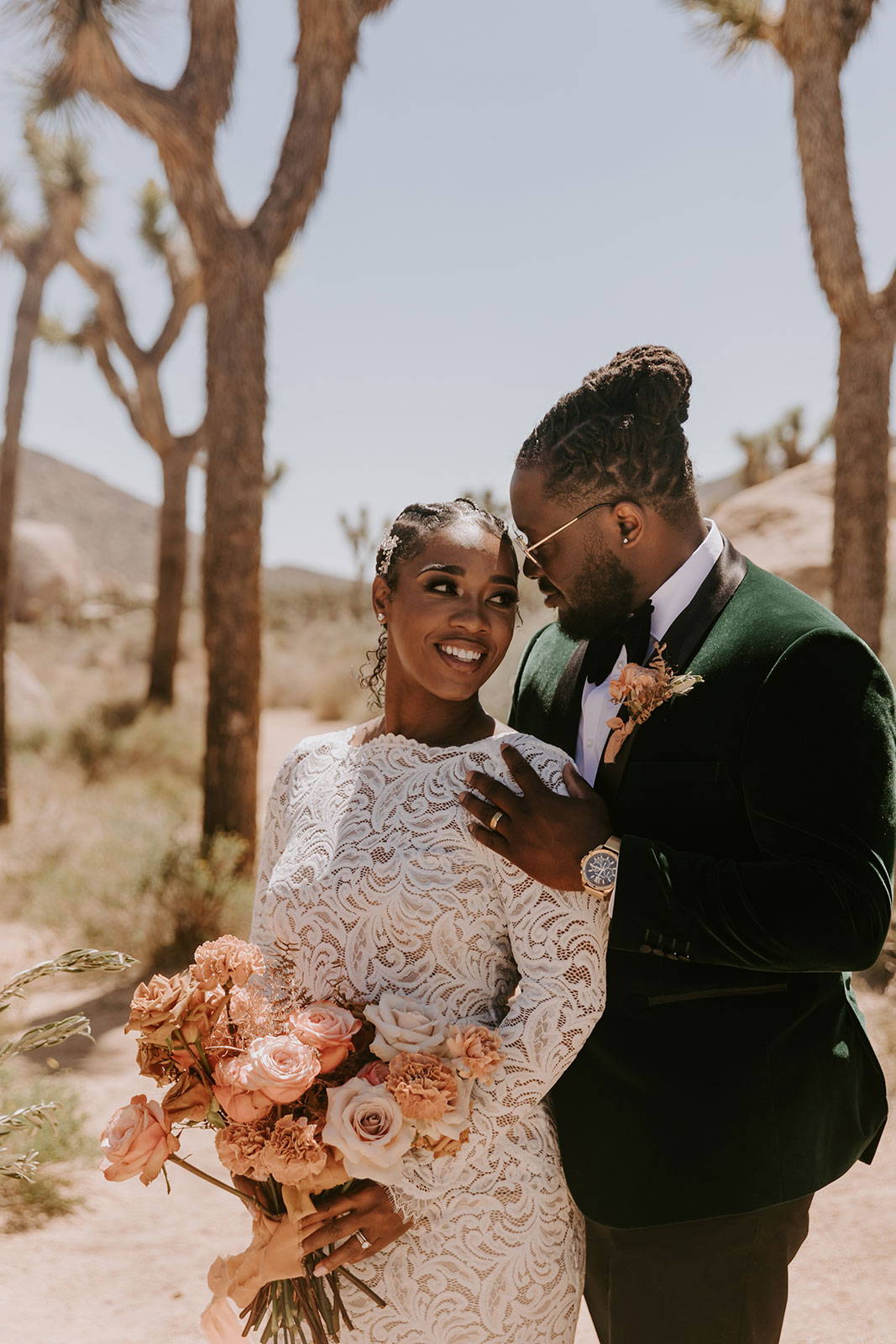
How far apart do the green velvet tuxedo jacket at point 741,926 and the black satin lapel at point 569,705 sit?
0.29 meters

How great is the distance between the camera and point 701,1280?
2088 mm

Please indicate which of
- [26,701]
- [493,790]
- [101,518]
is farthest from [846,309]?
[101,518]

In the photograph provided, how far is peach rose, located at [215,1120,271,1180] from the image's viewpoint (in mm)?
1841

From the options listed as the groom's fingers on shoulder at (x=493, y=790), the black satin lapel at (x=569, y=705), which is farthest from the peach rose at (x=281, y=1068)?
the black satin lapel at (x=569, y=705)

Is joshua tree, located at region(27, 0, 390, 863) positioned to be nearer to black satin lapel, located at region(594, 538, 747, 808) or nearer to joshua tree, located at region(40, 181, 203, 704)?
black satin lapel, located at region(594, 538, 747, 808)

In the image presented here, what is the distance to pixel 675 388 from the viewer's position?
2.36 meters

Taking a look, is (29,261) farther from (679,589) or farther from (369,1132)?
(369,1132)

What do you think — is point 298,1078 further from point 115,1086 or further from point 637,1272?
point 115,1086

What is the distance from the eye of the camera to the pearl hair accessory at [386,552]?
2458 mm

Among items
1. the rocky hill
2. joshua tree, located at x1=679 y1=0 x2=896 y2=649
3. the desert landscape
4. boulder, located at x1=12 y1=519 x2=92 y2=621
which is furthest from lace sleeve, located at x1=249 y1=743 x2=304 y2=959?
the rocky hill

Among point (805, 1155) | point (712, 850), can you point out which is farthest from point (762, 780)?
point (805, 1155)

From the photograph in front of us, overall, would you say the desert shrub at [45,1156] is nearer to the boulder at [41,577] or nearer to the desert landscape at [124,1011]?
the desert landscape at [124,1011]

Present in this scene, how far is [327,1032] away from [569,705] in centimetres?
101

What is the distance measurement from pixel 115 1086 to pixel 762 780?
5.03 metres
